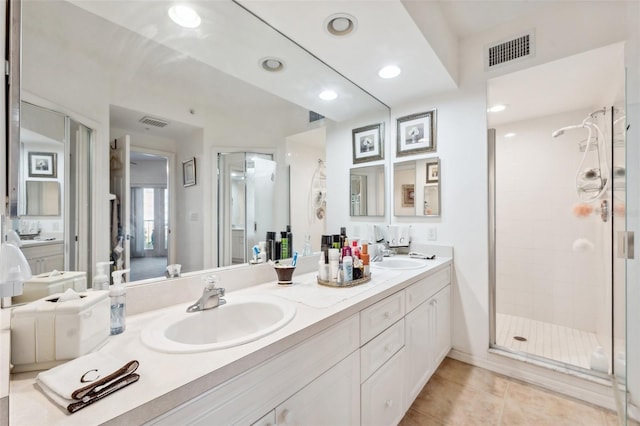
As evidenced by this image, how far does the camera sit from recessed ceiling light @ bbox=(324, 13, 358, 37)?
4.60ft

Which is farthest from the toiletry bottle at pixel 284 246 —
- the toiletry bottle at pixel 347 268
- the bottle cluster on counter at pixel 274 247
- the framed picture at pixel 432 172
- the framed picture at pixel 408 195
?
the framed picture at pixel 432 172

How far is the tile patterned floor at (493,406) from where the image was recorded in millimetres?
1551

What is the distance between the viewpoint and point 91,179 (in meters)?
0.98

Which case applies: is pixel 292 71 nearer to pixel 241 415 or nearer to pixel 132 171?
pixel 132 171

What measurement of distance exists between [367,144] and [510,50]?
4.04 feet

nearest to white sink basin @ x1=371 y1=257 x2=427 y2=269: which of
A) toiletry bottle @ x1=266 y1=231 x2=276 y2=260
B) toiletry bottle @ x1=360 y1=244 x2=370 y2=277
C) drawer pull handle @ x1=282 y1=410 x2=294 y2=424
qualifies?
toiletry bottle @ x1=360 y1=244 x2=370 y2=277

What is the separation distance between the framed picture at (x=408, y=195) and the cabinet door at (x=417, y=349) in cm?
98

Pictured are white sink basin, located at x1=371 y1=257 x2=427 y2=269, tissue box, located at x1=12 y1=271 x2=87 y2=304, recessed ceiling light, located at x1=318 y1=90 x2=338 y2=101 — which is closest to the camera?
tissue box, located at x1=12 y1=271 x2=87 y2=304

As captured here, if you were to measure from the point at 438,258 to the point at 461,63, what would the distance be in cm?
161

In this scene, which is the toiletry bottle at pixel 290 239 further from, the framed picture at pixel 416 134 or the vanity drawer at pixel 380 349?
the framed picture at pixel 416 134

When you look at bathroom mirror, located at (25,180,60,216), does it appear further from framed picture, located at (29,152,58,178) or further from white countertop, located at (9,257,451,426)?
white countertop, located at (9,257,451,426)

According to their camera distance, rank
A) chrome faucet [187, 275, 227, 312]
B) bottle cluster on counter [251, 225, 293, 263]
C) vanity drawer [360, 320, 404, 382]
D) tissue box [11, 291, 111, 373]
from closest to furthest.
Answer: tissue box [11, 291, 111, 373] → chrome faucet [187, 275, 227, 312] → vanity drawer [360, 320, 404, 382] → bottle cluster on counter [251, 225, 293, 263]

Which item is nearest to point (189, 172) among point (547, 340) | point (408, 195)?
point (408, 195)

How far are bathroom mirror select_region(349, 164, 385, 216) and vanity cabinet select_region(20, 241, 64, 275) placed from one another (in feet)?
6.13
